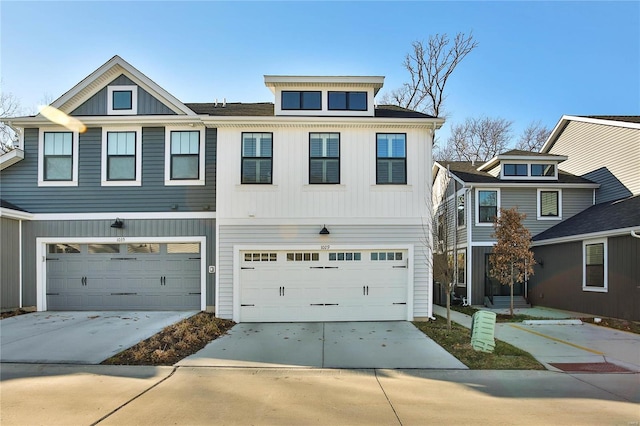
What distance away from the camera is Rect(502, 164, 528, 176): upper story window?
18.3 metres

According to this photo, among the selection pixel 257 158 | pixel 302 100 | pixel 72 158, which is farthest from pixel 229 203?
pixel 72 158

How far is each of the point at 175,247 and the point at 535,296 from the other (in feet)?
47.5

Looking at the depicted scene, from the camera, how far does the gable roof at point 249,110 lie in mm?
12531

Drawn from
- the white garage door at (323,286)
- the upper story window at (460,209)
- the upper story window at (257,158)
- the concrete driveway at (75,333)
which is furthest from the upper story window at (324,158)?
the upper story window at (460,209)

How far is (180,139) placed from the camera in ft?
41.2

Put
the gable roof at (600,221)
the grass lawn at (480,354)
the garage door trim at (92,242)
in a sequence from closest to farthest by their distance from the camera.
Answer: the grass lawn at (480,354)
the garage door trim at (92,242)
the gable roof at (600,221)

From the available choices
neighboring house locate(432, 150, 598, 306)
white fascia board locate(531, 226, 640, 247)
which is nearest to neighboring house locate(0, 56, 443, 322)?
white fascia board locate(531, 226, 640, 247)

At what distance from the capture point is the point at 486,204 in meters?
17.9

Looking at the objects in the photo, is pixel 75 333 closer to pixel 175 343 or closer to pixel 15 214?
pixel 175 343

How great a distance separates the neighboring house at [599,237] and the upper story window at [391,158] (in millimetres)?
6860

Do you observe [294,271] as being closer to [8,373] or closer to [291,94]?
[291,94]

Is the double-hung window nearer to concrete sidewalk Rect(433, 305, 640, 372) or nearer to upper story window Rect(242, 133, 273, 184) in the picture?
concrete sidewalk Rect(433, 305, 640, 372)

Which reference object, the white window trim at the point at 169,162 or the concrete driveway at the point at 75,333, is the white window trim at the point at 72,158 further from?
Answer: the concrete driveway at the point at 75,333

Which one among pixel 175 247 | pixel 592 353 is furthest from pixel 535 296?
pixel 175 247
